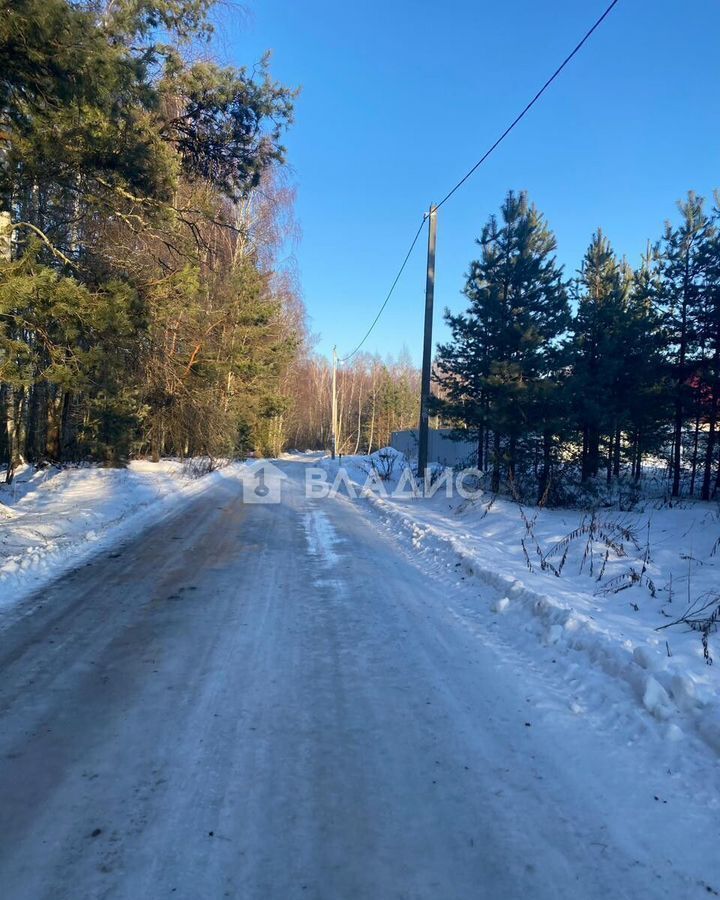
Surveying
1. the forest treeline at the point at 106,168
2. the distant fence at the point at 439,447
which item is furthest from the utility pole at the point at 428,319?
the distant fence at the point at 439,447

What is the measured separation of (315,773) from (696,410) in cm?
1934

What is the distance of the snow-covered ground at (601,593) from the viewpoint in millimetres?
3842

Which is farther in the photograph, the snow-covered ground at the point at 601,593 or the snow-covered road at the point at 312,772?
the snow-covered ground at the point at 601,593

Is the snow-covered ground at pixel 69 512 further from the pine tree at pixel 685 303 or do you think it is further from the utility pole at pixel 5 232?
the pine tree at pixel 685 303

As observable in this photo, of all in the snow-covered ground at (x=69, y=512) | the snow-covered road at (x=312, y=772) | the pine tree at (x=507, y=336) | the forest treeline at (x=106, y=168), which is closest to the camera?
the snow-covered road at (x=312, y=772)

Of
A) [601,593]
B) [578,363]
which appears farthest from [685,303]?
[601,593]

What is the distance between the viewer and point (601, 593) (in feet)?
20.9

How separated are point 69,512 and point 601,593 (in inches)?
361

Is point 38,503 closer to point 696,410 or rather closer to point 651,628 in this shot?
point 651,628

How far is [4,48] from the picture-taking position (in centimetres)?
564

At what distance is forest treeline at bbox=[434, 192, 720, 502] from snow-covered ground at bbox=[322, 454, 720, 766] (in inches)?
115

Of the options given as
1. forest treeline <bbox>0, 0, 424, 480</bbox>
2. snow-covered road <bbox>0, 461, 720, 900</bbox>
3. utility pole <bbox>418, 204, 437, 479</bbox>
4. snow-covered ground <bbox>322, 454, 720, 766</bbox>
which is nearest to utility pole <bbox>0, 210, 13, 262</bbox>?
forest treeline <bbox>0, 0, 424, 480</bbox>

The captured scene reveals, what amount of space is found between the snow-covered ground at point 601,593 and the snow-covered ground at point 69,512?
4899 mm

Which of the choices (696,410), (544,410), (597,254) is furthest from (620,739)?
(597,254)
